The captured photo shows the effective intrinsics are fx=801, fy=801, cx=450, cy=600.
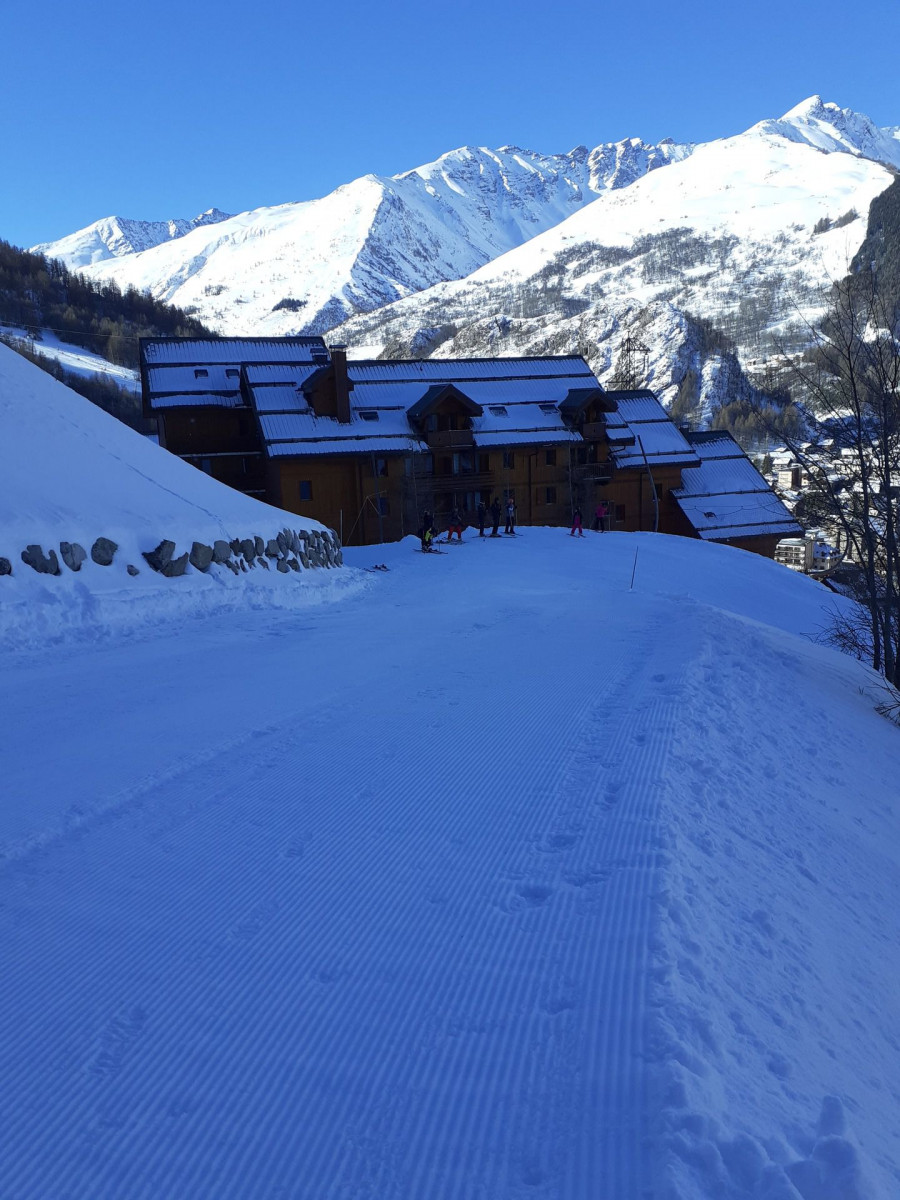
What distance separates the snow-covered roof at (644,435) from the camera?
148ft

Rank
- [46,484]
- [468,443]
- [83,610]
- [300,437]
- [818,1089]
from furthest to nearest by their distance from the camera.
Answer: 1. [468,443]
2. [300,437]
3. [46,484]
4. [83,610]
5. [818,1089]

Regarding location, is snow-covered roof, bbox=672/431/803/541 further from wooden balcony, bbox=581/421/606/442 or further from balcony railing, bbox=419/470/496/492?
balcony railing, bbox=419/470/496/492

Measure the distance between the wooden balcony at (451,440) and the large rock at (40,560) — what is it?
28.9 metres

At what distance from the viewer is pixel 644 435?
46781 millimetres

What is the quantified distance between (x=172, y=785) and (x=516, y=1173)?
3.97 meters

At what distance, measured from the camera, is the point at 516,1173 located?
9.36 feet

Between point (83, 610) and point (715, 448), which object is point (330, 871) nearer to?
point (83, 610)

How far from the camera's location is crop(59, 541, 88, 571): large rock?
11281 mm

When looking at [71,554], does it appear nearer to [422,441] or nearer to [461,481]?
[422,441]

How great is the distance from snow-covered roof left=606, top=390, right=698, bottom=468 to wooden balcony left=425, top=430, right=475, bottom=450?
29.2ft

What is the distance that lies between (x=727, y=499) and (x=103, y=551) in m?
41.5

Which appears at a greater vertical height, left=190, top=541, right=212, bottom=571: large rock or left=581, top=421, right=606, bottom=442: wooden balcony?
left=581, top=421, right=606, bottom=442: wooden balcony

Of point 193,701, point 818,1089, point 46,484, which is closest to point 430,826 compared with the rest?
point 818,1089

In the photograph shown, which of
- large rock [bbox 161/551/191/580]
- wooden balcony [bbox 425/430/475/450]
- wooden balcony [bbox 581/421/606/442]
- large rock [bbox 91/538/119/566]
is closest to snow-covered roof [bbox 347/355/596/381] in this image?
wooden balcony [bbox 581/421/606/442]
